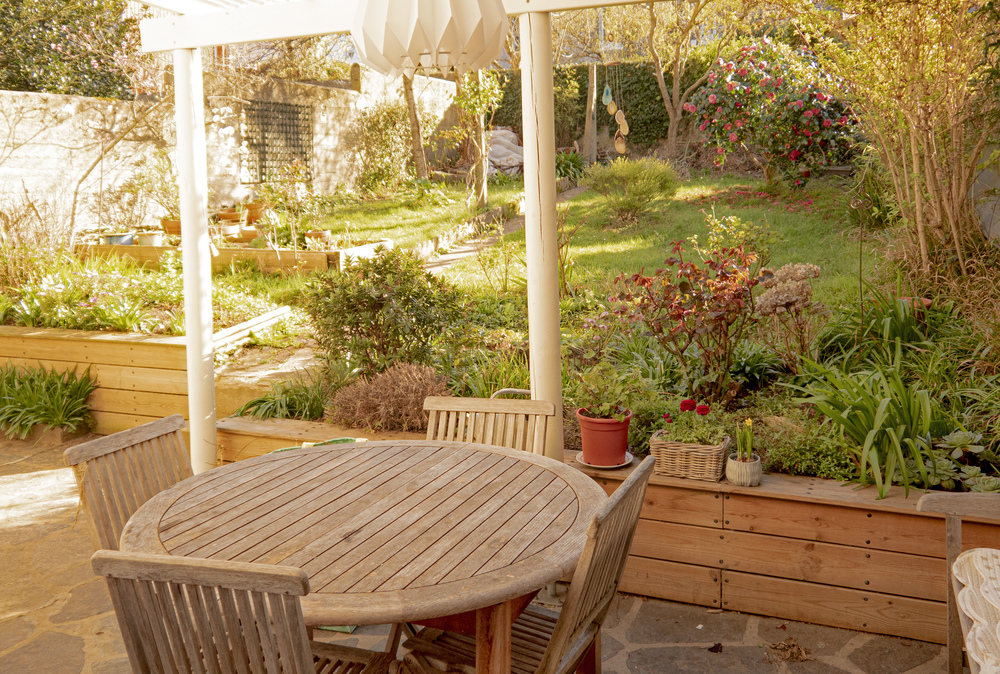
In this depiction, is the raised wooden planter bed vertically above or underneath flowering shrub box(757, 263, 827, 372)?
underneath

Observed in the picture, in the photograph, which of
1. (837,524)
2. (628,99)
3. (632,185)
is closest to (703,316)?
(837,524)

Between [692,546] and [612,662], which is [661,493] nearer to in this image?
[692,546]

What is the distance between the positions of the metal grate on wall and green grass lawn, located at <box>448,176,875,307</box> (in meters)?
3.80

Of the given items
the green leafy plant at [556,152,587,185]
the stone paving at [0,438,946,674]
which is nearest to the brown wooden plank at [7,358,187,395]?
the stone paving at [0,438,946,674]

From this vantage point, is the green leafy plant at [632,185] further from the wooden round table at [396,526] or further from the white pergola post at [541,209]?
the wooden round table at [396,526]

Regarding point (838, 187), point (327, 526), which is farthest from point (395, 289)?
point (838, 187)

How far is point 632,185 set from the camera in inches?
400

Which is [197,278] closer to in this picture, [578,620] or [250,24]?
[250,24]

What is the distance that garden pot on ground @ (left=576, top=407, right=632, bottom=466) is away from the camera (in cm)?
332

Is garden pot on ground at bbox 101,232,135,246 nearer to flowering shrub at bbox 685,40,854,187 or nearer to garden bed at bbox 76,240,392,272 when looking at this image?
garden bed at bbox 76,240,392,272

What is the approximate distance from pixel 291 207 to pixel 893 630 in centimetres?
824

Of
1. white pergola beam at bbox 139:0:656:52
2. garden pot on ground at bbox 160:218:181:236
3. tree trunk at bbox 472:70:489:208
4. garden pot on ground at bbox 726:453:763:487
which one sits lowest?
garden pot on ground at bbox 726:453:763:487

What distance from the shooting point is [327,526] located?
217cm

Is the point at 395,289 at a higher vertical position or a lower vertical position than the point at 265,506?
higher
